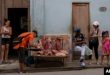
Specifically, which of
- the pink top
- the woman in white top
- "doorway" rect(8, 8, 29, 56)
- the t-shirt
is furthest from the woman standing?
the woman in white top

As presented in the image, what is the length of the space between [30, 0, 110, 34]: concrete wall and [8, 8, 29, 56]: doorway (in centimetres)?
94

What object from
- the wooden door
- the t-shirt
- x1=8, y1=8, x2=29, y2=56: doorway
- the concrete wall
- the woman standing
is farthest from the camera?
x1=8, y1=8, x2=29, y2=56: doorway

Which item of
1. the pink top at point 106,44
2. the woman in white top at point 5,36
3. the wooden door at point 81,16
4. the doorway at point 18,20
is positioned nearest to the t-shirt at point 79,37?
the wooden door at point 81,16

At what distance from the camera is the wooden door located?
15.7 m

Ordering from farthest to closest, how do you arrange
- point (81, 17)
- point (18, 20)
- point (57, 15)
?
point (18, 20) → point (81, 17) → point (57, 15)

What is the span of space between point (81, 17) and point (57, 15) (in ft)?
3.68

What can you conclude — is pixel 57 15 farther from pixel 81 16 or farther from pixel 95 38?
pixel 95 38

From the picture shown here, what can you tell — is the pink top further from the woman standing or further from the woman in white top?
the woman in white top

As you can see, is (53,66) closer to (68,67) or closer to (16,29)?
(68,67)

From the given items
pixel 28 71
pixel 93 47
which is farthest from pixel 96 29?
pixel 28 71

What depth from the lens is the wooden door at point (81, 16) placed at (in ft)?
51.6

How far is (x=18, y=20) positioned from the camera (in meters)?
16.3

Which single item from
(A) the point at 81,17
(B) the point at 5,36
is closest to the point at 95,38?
(A) the point at 81,17

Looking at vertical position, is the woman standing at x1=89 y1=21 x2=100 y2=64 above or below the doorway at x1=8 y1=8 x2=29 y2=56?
below
